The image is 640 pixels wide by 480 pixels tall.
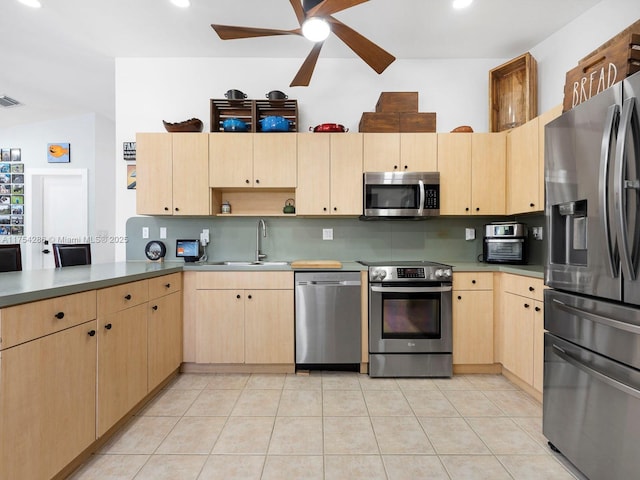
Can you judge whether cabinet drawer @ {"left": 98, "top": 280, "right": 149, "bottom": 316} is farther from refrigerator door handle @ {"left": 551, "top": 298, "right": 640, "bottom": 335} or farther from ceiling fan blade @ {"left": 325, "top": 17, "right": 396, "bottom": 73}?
refrigerator door handle @ {"left": 551, "top": 298, "right": 640, "bottom": 335}

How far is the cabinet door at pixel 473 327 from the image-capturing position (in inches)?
104

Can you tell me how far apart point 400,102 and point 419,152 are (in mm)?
511

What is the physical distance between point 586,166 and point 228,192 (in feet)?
9.08

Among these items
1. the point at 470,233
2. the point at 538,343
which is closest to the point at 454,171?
the point at 470,233

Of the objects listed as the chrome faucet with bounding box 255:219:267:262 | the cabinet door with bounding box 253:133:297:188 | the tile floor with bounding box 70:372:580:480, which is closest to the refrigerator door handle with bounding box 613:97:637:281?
the tile floor with bounding box 70:372:580:480

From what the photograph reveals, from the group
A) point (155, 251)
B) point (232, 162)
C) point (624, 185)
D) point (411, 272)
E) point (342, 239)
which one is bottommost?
point (411, 272)

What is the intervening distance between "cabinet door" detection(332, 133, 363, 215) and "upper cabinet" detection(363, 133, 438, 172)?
3.3 inches

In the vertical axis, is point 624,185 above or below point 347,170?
below

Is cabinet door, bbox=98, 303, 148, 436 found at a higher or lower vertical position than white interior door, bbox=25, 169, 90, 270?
lower

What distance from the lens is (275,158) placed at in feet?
9.43

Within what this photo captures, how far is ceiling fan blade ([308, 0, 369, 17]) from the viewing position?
164cm

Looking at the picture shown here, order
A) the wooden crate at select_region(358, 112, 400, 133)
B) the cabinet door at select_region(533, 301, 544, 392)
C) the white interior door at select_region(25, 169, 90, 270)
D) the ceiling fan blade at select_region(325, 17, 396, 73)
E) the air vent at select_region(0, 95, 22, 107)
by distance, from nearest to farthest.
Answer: the ceiling fan blade at select_region(325, 17, 396, 73) < the cabinet door at select_region(533, 301, 544, 392) < the wooden crate at select_region(358, 112, 400, 133) < the air vent at select_region(0, 95, 22, 107) < the white interior door at select_region(25, 169, 90, 270)

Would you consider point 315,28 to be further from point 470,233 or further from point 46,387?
point 470,233

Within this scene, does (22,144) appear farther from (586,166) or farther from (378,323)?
(586,166)
